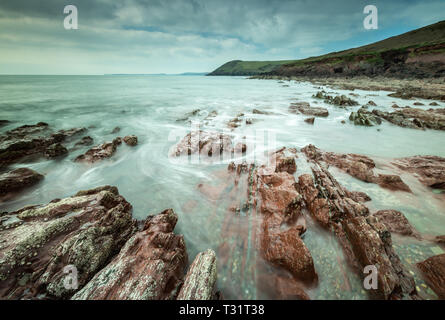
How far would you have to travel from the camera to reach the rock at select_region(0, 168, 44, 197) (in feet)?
17.2

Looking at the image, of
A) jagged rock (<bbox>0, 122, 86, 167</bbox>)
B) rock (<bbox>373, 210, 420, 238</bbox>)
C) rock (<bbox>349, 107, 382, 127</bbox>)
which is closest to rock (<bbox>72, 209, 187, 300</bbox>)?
rock (<bbox>373, 210, 420, 238</bbox>)

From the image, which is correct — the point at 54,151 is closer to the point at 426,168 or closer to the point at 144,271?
the point at 144,271

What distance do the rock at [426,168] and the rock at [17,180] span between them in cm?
1361

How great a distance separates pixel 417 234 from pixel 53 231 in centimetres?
796

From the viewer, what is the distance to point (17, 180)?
18.2 feet

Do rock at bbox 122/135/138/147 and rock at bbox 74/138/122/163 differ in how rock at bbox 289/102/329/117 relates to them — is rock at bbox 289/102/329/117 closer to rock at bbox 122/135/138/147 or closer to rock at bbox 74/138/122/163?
rock at bbox 122/135/138/147

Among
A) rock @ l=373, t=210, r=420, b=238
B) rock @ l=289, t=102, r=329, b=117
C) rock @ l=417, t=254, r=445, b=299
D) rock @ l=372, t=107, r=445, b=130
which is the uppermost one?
rock @ l=289, t=102, r=329, b=117

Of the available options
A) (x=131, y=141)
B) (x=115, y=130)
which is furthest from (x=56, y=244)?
(x=115, y=130)

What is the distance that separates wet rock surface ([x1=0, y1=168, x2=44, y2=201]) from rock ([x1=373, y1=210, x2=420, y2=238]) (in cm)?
1071

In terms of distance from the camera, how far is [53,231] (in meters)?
3.33

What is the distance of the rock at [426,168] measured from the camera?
5.29 meters

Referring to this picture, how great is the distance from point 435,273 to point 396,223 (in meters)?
1.25

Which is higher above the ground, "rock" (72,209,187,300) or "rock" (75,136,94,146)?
"rock" (75,136,94,146)
